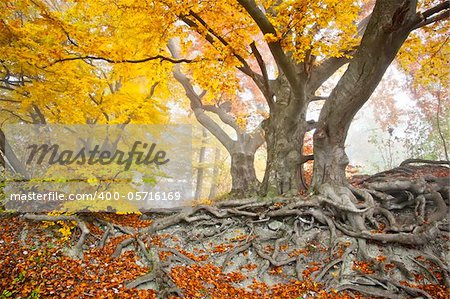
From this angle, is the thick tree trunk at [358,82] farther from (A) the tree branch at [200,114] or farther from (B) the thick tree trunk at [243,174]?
(A) the tree branch at [200,114]

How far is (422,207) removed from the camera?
20.2 feet

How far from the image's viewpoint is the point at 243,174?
417 inches

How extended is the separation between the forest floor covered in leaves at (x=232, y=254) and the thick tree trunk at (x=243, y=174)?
11.3 feet

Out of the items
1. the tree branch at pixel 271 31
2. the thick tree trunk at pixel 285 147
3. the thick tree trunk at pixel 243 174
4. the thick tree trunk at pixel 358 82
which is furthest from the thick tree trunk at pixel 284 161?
the thick tree trunk at pixel 243 174

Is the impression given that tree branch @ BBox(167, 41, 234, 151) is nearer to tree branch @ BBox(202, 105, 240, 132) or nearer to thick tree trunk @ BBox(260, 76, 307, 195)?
tree branch @ BBox(202, 105, 240, 132)

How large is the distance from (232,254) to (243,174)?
5.19 metres

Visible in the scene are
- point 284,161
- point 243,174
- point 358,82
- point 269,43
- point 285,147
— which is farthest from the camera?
point 243,174

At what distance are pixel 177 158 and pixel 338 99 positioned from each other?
503 inches

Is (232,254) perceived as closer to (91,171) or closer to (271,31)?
(91,171)

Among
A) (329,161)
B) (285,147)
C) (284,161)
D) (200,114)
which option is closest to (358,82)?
(329,161)

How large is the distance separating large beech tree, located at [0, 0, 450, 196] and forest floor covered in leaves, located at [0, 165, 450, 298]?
5.44 feet

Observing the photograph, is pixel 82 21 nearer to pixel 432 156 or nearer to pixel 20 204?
pixel 20 204

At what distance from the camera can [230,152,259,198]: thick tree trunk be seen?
408 inches

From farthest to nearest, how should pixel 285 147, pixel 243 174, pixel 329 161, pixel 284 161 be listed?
pixel 243 174 < pixel 285 147 < pixel 284 161 < pixel 329 161
